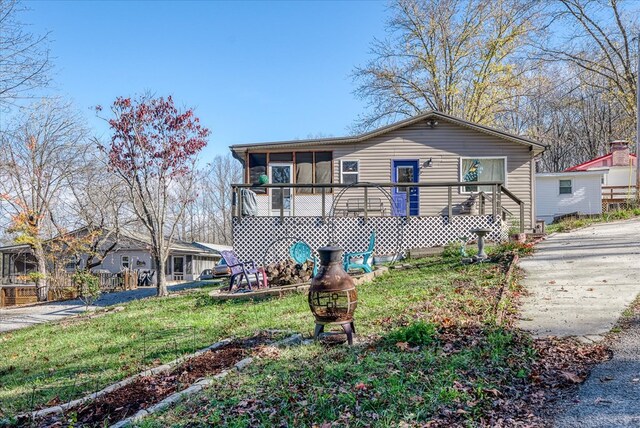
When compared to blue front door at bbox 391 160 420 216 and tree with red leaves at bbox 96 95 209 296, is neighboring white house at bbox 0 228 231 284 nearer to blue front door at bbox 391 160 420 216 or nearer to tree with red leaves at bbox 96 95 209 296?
tree with red leaves at bbox 96 95 209 296

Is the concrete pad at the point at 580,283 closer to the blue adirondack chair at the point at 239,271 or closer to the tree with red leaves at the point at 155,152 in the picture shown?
the blue adirondack chair at the point at 239,271

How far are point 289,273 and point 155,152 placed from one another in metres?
7.90

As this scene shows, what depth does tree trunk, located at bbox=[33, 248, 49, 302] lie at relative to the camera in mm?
21500

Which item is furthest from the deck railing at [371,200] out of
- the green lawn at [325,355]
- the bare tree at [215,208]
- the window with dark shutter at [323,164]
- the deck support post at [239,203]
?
the bare tree at [215,208]

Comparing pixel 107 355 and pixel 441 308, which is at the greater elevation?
pixel 441 308

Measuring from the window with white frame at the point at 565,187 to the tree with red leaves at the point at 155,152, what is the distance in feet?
58.6

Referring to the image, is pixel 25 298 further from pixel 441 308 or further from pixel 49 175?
pixel 441 308

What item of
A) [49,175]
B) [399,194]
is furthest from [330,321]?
[49,175]

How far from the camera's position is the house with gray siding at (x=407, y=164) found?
48.1 ft

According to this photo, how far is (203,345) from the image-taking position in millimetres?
5816

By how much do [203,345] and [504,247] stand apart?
299 inches

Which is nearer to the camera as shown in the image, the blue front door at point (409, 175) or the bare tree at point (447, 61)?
the blue front door at point (409, 175)

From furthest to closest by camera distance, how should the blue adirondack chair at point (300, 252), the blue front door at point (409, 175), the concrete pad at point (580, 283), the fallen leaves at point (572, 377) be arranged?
the blue front door at point (409, 175)
the blue adirondack chair at point (300, 252)
the concrete pad at point (580, 283)
the fallen leaves at point (572, 377)

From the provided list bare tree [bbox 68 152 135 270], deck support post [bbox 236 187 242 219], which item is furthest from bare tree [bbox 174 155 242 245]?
deck support post [bbox 236 187 242 219]
